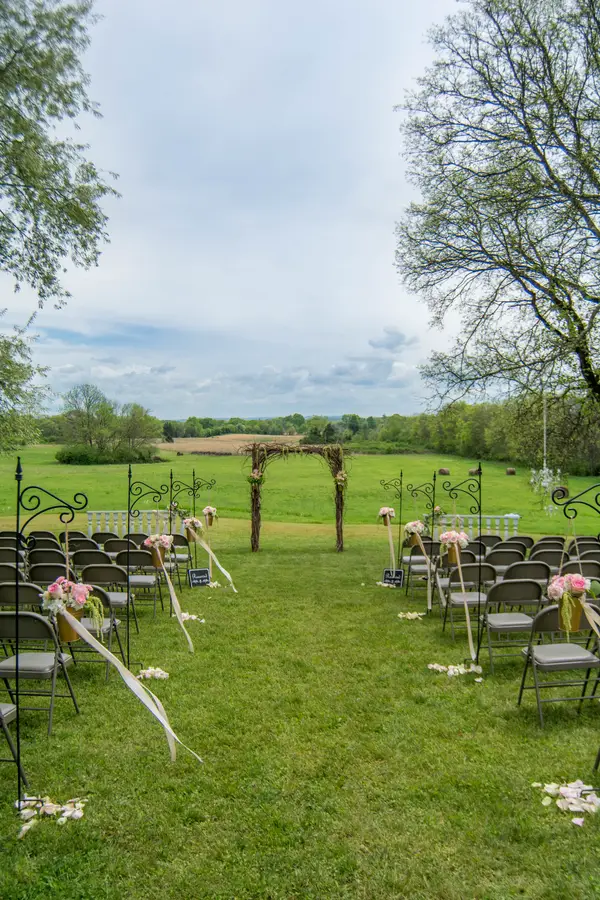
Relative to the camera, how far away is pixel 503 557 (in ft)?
28.0

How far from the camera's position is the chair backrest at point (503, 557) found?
8.46 m

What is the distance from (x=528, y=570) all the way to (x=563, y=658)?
2.24 metres

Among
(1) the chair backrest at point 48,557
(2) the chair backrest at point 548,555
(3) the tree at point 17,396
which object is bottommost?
(1) the chair backrest at point 48,557

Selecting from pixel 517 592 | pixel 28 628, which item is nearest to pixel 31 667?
pixel 28 628

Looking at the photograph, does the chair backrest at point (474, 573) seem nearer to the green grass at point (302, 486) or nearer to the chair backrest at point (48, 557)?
the chair backrest at point (48, 557)

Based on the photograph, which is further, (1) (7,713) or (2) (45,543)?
(2) (45,543)

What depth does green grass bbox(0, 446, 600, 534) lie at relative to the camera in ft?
80.5

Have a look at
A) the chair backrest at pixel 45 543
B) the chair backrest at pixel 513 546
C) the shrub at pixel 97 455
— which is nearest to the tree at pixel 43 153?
the chair backrest at pixel 45 543

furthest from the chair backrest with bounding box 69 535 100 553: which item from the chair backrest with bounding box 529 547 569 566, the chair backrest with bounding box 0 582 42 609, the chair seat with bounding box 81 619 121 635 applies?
the chair backrest with bounding box 529 547 569 566

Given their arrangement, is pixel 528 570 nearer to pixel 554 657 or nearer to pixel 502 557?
pixel 502 557

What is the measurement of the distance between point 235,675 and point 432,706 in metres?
1.88

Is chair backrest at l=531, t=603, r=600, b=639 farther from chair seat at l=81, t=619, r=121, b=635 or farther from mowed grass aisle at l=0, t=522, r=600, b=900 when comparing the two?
chair seat at l=81, t=619, r=121, b=635

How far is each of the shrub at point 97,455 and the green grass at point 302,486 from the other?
30.7 inches

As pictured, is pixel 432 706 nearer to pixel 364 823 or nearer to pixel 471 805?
pixel 471 805
